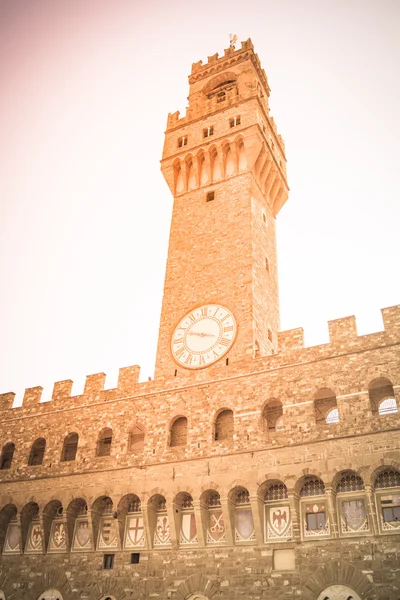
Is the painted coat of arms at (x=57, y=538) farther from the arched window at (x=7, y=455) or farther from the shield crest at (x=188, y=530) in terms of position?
the shield crest at (x=188, y=530)

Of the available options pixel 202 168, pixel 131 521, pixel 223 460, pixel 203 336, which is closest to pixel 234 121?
pixel 202 168

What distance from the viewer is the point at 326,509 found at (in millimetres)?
17031

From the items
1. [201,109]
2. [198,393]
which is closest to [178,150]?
[201,109]

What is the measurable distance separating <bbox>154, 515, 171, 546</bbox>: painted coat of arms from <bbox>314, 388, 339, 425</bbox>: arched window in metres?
6.41

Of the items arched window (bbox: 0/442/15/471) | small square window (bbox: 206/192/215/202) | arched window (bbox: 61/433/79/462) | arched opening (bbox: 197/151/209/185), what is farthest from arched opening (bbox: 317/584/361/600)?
arched opening (bbox: 197/151/209/185)

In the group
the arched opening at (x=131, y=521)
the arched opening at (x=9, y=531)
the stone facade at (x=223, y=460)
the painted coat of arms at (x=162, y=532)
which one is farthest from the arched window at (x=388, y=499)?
the arched opening at (x=9, y=531)

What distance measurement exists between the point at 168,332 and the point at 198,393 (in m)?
3.66

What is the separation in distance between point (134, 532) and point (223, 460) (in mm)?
4387

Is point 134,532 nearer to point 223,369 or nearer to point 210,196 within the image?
point 223,369

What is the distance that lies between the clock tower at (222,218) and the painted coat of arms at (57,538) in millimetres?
6832

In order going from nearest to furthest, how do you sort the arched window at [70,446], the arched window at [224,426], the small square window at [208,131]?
1. the arched window at [224,426]
2. the arched window at [70,446]
3. the small square window at [208,131]

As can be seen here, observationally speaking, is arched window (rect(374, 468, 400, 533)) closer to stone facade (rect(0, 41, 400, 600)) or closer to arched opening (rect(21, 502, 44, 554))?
stone facade (rect(0, 41, 400, 600))

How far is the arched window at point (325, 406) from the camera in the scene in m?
19.5

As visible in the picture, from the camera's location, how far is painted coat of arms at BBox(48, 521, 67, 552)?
21234 mm
